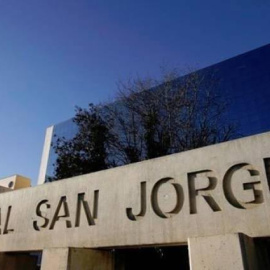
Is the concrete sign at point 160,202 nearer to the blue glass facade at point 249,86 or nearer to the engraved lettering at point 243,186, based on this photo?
the engraved lettering at point 243,186

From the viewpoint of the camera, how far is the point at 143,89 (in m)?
11.1

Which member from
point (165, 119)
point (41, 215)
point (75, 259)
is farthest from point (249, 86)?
point (75, 259)

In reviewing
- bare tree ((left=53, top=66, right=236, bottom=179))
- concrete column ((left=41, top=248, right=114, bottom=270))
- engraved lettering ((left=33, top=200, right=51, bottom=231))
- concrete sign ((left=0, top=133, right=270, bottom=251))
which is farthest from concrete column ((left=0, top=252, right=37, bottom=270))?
bare tree ((left=53, top=66, right=236, bottom=179))

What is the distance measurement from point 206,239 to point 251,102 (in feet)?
64.6

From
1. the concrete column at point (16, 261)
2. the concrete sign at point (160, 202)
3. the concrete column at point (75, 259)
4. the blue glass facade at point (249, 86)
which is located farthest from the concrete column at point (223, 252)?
Result: the blue glass facade at point (249, 86)

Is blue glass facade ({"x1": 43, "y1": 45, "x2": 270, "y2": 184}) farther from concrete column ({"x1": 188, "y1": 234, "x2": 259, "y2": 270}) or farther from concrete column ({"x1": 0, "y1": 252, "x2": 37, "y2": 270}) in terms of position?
concrete column ({"x1": 188, "y1": 234, "x2": 259, "y2": 270})

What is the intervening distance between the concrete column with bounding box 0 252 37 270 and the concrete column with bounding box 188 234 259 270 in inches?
171

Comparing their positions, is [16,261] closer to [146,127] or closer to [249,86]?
[146,127]

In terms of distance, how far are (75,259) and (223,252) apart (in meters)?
2.38

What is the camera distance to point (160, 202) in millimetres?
4664

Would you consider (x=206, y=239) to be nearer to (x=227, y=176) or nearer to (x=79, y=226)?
(x=227, y=176)

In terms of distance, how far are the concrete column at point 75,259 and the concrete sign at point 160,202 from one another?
0.24 m

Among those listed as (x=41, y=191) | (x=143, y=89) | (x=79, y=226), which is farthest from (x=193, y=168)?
(x=143, y=89)

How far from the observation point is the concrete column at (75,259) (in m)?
4.79
